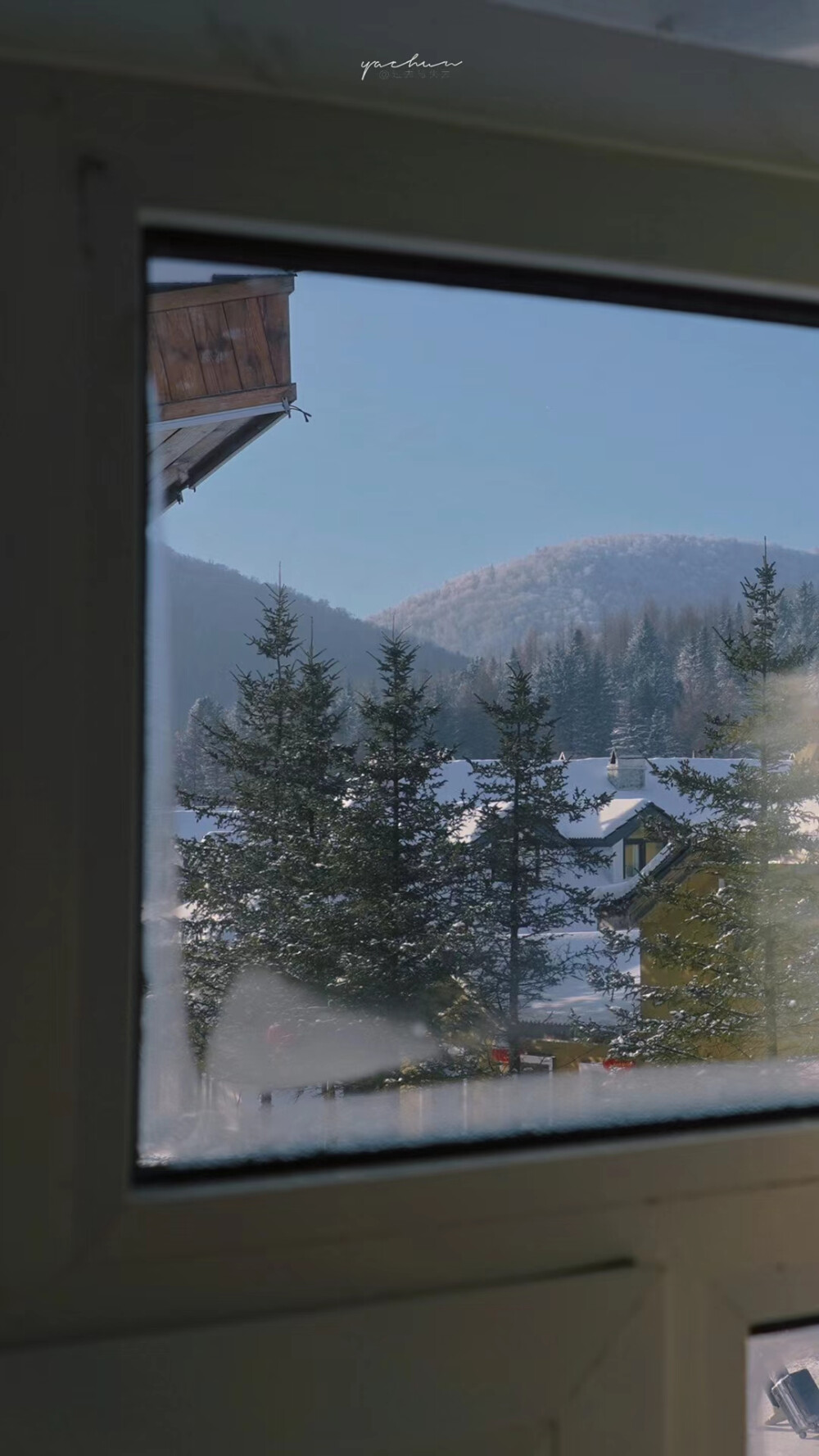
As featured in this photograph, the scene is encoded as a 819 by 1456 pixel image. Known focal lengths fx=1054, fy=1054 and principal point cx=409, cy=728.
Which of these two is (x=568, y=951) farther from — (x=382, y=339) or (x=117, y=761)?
(x=382, y=339)

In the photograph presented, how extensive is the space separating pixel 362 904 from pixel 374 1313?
0.28 meters

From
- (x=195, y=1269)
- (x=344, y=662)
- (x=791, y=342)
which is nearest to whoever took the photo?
(x=195, y=1269)

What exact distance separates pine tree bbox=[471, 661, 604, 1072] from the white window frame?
0.13 meters

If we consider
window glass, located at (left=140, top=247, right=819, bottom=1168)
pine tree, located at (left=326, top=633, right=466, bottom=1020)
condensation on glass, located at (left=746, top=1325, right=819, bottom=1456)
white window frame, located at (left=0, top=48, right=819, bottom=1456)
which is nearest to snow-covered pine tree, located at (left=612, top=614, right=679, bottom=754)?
window glass, located at (left=140, top=247, right=819, bottom=1168)

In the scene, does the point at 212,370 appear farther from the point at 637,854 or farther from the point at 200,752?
the point at 637,854

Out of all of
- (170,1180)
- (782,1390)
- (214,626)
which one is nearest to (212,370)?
(214,626)

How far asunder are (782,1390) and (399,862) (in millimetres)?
523

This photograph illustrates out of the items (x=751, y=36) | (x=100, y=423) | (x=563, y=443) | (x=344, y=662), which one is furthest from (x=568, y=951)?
(x=751, y=36)

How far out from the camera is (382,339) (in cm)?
81

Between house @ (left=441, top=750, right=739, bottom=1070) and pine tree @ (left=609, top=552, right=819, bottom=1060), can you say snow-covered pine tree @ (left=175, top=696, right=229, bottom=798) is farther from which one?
pine tree @ (left=609, top=552, right=819, bottom=1060)

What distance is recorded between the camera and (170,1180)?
0.73 m

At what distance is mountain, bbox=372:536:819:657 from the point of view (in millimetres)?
826

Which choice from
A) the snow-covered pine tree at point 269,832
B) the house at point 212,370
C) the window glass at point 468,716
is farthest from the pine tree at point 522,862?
the house at point 212,370

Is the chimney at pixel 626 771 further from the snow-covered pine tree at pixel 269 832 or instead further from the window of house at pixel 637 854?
the snow-covered pine tree at pixel 269 832
